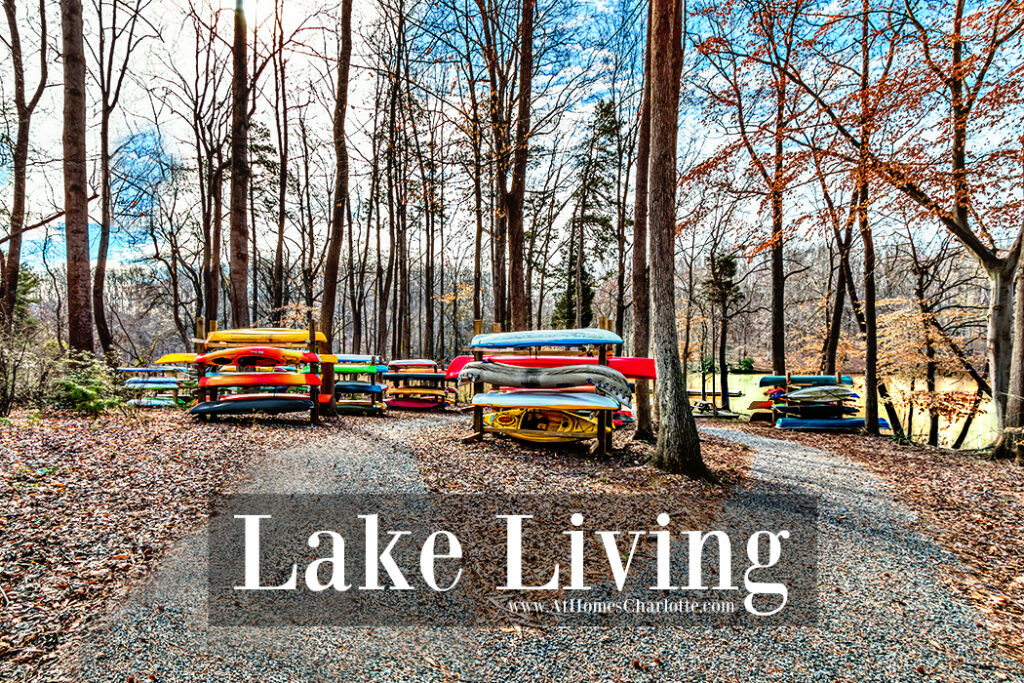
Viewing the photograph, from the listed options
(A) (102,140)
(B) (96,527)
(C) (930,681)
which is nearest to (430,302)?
(A) (102,140)

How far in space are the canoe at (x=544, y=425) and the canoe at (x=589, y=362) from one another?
65 centimetres

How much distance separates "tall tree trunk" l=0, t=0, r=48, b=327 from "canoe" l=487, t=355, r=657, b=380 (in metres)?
10.6

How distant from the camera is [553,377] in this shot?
6.21m

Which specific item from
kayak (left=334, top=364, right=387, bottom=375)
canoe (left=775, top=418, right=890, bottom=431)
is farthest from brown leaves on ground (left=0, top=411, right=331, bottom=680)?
canoe (left=775, top=418, right=890, bottom=431)

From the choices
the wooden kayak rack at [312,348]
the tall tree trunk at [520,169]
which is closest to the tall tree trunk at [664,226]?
the tall tree trunk at [520,169]

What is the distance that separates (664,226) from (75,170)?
9.33 metres

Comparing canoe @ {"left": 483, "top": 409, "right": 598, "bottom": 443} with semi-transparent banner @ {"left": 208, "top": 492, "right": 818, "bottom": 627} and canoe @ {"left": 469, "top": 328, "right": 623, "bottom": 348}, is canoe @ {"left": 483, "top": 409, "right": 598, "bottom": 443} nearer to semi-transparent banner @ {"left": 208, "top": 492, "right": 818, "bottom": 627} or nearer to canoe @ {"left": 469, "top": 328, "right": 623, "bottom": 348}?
canoe @ {"left": 469, "top": 328, "right": 623, "bottom": 348}

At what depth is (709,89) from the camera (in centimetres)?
1296

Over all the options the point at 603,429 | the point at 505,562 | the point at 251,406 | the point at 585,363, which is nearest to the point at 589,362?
the point at 585,363

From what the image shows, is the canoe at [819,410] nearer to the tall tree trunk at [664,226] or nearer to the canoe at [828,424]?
the canoe at [828,424]

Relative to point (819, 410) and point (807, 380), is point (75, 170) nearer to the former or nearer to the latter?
point (819, 410)

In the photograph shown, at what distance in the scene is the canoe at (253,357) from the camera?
771cm

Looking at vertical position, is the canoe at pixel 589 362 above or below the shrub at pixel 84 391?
above

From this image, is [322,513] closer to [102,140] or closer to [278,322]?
[102,140]
